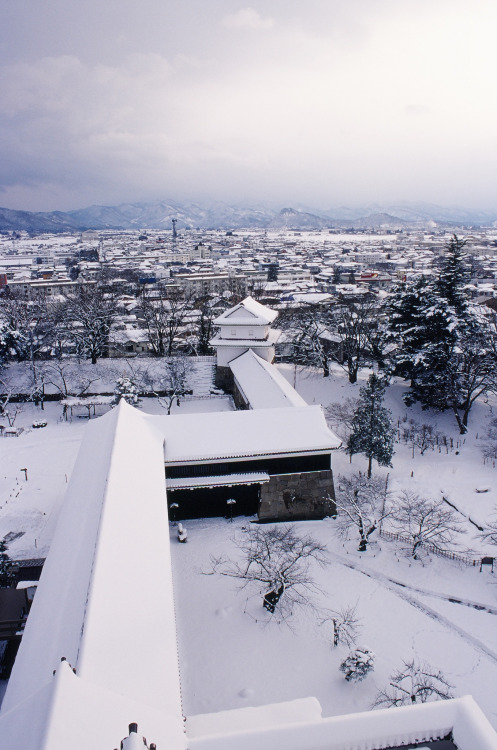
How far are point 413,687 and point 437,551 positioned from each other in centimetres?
526

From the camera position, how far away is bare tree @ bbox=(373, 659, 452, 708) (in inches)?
378

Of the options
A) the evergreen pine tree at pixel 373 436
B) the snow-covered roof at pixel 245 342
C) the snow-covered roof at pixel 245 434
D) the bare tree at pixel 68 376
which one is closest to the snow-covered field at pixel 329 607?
the evergreen pine tree at pixel 373 436

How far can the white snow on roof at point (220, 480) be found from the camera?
51.8 ft

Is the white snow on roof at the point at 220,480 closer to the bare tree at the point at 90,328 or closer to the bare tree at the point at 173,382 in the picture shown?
the bare tree at the point at 173,382

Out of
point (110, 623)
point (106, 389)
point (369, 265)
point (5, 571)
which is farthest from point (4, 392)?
point (369, 265)

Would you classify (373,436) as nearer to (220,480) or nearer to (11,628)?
(220,480)

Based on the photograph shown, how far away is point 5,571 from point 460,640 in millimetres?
11822

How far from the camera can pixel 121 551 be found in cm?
946

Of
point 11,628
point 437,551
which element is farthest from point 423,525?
point 11,628

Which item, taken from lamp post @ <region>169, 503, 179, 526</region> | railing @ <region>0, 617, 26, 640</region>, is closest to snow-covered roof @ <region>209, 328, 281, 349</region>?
lamp post @ <region>169, 503, 179, 526</region>

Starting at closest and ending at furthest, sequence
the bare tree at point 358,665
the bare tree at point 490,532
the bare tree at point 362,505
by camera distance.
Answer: the bare tree at point 358,665 → the bare tree at point 490,532 → the bare tree at point 362,505

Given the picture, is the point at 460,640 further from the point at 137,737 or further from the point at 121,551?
the point at 137,737

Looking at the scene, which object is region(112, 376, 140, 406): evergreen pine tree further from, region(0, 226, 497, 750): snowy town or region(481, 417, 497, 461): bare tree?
region(481, 417, 497, 461): bare tree

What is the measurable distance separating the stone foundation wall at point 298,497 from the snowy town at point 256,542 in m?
0.07
